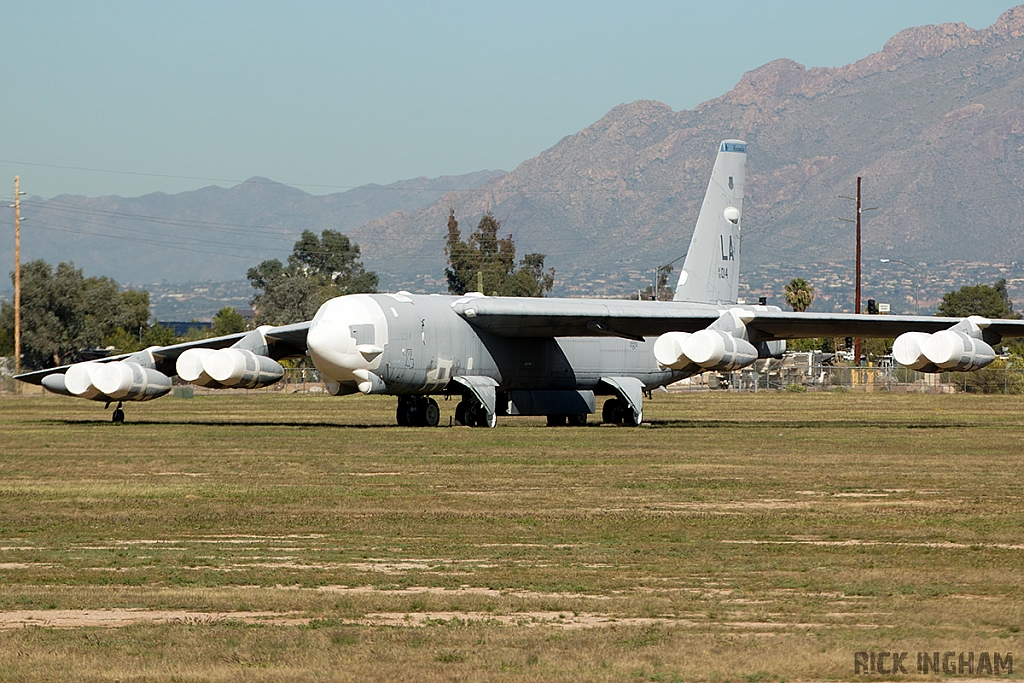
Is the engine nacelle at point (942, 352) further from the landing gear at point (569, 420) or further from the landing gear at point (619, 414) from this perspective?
the landing gear at point (569, 420)

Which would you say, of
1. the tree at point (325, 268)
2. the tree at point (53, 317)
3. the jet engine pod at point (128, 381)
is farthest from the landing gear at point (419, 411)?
the tree at point (325, 268)

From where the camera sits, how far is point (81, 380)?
35688 millimetres

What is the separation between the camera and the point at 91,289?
112m

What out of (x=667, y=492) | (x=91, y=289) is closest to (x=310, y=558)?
(x=667, y=492)

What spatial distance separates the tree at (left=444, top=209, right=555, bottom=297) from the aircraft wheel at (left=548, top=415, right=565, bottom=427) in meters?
88.5

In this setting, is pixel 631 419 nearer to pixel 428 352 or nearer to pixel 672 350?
pixel 672 350

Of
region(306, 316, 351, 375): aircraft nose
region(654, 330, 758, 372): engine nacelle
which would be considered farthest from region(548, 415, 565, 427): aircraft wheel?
region(306, 316, 351, 375): aircraft nose

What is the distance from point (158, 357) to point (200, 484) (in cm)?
1793

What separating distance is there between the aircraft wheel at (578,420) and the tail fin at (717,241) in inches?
178

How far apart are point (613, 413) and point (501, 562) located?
27.1m

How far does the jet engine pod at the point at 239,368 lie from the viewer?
34.6 m

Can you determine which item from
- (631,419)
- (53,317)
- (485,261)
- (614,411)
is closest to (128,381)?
(614,411)

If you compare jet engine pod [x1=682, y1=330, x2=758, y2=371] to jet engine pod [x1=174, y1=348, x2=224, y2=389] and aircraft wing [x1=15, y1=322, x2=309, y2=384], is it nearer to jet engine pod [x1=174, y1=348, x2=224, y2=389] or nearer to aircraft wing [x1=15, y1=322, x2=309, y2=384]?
aircraft wing [x1=15, y1=322, x2=309, y2=384]

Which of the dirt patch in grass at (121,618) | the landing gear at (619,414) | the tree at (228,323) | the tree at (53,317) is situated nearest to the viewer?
the dirt patch in grass at (121,618)
